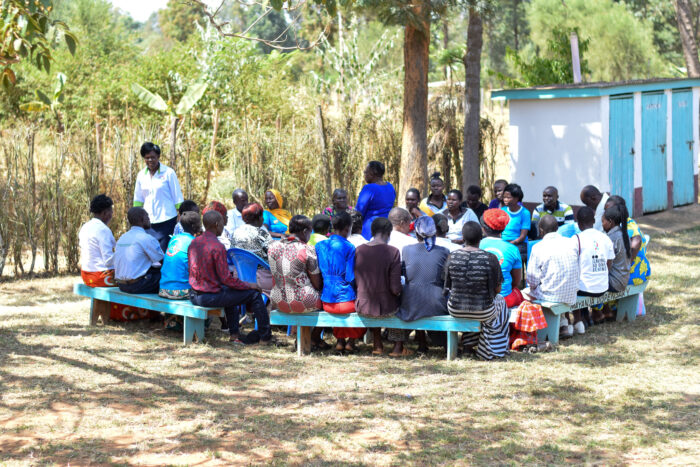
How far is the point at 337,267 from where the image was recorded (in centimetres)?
655

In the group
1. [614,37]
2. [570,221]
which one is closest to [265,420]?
[570,221]

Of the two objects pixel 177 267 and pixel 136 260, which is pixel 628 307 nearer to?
pixel 177 267

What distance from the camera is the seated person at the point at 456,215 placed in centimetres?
813

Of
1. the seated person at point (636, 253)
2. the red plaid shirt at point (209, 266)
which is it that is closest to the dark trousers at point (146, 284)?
the red plaid shirt at point (209, 266)

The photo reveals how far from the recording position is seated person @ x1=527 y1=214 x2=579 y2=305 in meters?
6.83

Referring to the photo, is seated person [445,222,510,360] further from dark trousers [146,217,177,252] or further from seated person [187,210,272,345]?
dark trousers [146,217,177,252]

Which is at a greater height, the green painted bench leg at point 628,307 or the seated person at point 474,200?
the seated person at point 474,200

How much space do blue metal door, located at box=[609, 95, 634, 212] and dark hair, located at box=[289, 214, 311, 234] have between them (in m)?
7.93

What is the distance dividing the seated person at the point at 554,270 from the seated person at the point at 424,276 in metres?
0.94

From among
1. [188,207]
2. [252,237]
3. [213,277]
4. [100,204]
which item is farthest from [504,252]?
[100,204]

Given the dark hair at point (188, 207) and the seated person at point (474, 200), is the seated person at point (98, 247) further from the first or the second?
the seated person at point (474, 200)

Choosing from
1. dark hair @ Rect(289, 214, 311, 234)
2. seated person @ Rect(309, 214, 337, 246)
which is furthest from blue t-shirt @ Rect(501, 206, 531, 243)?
dark hair @ Rect(289, 214, 311, 234)

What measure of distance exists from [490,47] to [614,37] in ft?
41.8

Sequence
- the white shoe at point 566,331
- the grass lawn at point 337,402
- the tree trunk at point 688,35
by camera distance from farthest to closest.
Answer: the tree trunk at point 688,35, the white shoe at point 566,331, the grass lawn at point 337,402
